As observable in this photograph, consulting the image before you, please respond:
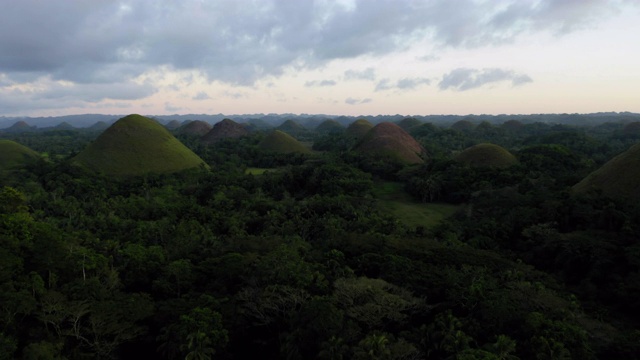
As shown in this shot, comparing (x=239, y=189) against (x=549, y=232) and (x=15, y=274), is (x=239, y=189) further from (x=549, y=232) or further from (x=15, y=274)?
(x=549, y=232)

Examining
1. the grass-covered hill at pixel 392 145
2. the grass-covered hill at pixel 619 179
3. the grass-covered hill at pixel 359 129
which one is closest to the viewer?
the grass-covered hill at pixel 619 179

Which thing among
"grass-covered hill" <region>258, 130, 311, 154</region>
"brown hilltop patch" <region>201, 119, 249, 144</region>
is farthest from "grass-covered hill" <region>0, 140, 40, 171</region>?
"brown hilltop patch" <region>201, 119, 249, 144</region>

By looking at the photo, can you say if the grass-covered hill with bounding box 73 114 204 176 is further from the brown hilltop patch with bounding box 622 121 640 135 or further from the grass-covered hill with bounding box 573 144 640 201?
the brown hilltop patch with bounding box 622 121 640 135

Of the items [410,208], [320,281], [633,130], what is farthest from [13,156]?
[633,130]

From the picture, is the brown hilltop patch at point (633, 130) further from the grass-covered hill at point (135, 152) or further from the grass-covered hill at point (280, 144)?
the grass-covered hill at point (135, 152)

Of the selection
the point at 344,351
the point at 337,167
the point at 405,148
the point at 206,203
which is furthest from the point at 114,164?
the point at 344,351

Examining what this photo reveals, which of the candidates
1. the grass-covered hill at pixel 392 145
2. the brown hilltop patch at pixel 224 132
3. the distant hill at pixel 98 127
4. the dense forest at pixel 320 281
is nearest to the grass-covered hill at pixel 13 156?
the dense forest at pixel 320 281
